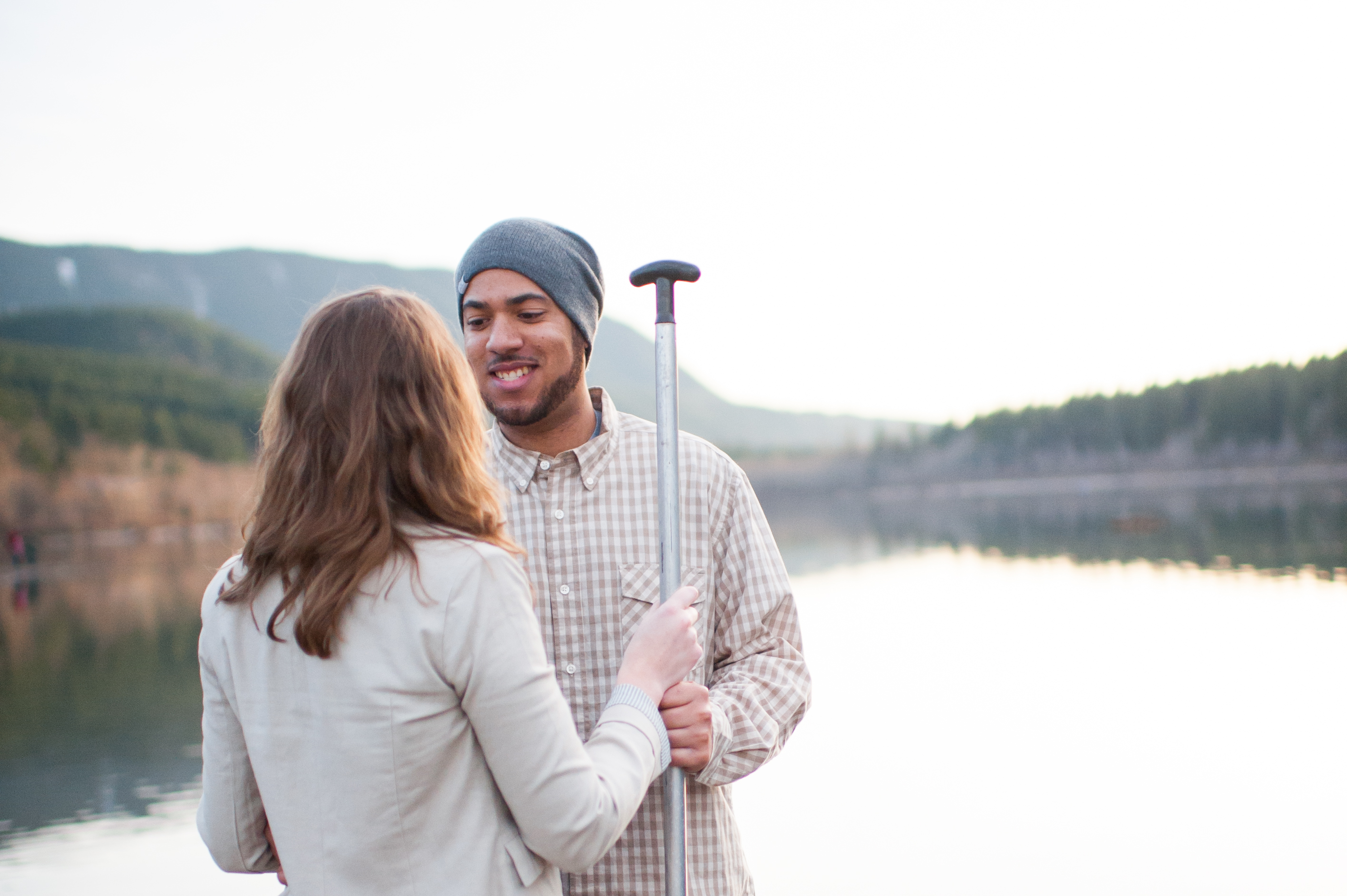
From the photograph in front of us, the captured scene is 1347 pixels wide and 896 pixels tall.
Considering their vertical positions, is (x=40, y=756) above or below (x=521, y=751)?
below

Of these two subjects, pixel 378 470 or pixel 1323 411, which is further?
pixel 1323 411

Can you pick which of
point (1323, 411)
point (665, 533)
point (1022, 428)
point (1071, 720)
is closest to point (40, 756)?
point (1071, 720)

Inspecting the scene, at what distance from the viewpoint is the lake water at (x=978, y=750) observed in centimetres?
893

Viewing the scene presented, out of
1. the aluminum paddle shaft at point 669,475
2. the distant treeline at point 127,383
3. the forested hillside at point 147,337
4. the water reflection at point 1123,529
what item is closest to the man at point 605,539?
the aluminum paddle shaft at point 669,475

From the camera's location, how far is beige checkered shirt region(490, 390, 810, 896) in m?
2.11

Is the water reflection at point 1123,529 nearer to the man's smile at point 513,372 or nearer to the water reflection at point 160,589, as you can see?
the water reflection at point 160,589

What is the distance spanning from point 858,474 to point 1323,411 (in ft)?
164

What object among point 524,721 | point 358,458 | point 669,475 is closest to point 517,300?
point 669,475

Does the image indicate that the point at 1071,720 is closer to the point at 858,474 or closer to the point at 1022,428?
the point at 1022,428

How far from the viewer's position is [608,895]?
2.09m

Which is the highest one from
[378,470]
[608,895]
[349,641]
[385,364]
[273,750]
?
[385,364]

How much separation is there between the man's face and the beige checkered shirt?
0.13 metres

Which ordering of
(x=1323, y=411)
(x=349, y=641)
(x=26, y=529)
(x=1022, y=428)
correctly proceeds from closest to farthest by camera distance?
(x=349, y=641) < (x=26, y=529) < (x=1323, y=411) < (x=1022, y=428)

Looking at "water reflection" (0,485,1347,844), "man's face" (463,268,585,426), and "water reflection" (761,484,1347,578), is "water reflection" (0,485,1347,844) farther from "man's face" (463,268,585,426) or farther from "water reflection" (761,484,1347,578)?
"man's face" (463,268,585,426)
